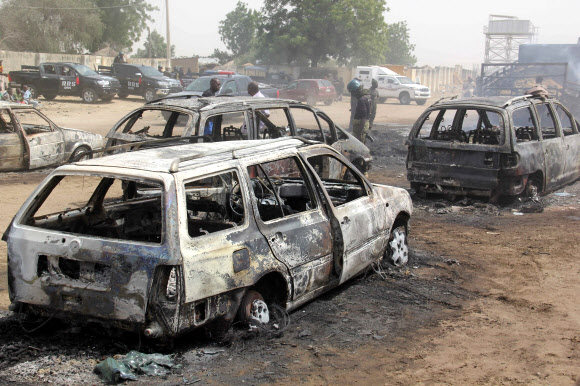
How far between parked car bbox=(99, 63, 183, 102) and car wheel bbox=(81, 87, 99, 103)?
2.14 meters

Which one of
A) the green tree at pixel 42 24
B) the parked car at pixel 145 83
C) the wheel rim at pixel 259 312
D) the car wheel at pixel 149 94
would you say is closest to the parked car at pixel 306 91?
the parked car at pixel 145 83

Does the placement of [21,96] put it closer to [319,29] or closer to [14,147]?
[14,147]

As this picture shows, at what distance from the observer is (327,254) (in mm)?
5484

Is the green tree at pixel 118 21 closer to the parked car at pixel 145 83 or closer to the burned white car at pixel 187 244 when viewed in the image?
the parked car at pixel 145 83

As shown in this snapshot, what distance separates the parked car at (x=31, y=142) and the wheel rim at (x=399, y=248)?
24.9ft

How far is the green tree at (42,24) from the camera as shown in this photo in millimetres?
44656

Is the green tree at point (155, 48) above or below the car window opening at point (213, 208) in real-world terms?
above

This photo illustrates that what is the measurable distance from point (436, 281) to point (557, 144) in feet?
17.4

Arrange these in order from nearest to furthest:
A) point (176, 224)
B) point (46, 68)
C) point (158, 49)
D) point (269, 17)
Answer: point (176, 224) → point (46, 68) → point (269, 17) → point (158, 49)

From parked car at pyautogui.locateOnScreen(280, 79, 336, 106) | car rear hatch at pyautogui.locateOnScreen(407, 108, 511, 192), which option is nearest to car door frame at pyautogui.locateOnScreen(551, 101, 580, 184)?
car rear hatch at pyautogui.locateOnScreen(407, 108, 511, 192)

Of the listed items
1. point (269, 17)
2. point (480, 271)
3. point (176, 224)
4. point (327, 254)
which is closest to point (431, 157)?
point (480, 271)

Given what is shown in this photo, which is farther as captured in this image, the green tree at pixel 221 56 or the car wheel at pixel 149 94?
the green tree at pixel 221 56

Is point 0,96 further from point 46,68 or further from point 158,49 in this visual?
point 158,49

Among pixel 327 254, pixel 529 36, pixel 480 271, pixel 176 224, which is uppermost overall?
pixel 529 36
